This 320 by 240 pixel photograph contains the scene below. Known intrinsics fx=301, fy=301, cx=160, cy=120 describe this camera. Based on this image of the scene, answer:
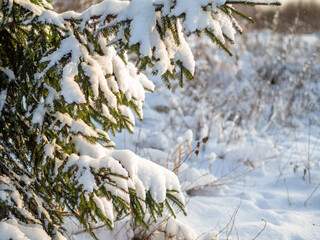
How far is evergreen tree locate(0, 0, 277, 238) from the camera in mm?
1099

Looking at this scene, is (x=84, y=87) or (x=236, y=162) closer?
(x=84, y=87)

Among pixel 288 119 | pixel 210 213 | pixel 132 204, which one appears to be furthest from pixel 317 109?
pixel 132 204

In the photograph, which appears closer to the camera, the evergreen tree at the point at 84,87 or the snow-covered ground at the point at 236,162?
the evergreen tree at the point at 84,87

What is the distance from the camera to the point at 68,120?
139cm

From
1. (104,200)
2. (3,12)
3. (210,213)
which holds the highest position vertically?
(3,12)

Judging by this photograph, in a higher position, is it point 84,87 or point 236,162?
point 84,87

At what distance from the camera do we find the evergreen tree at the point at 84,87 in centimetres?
110

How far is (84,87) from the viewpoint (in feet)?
4.00

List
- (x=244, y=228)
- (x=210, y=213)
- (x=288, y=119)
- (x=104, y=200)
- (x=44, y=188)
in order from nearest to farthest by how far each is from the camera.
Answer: (x=104, y=200), (x=44, y=188), (x=244, y=228), (x=210, y=213), (x=288, y=119)

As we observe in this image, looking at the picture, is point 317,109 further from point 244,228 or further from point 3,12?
point 3,12

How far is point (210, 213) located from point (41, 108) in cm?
197

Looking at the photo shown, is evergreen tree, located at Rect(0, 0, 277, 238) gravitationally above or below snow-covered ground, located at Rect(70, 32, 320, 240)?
above

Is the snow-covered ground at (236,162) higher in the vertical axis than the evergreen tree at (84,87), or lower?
lower

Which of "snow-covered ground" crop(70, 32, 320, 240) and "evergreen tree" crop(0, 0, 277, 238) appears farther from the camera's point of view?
"snow-covered ground" crop(70, 32, 320, 240)
